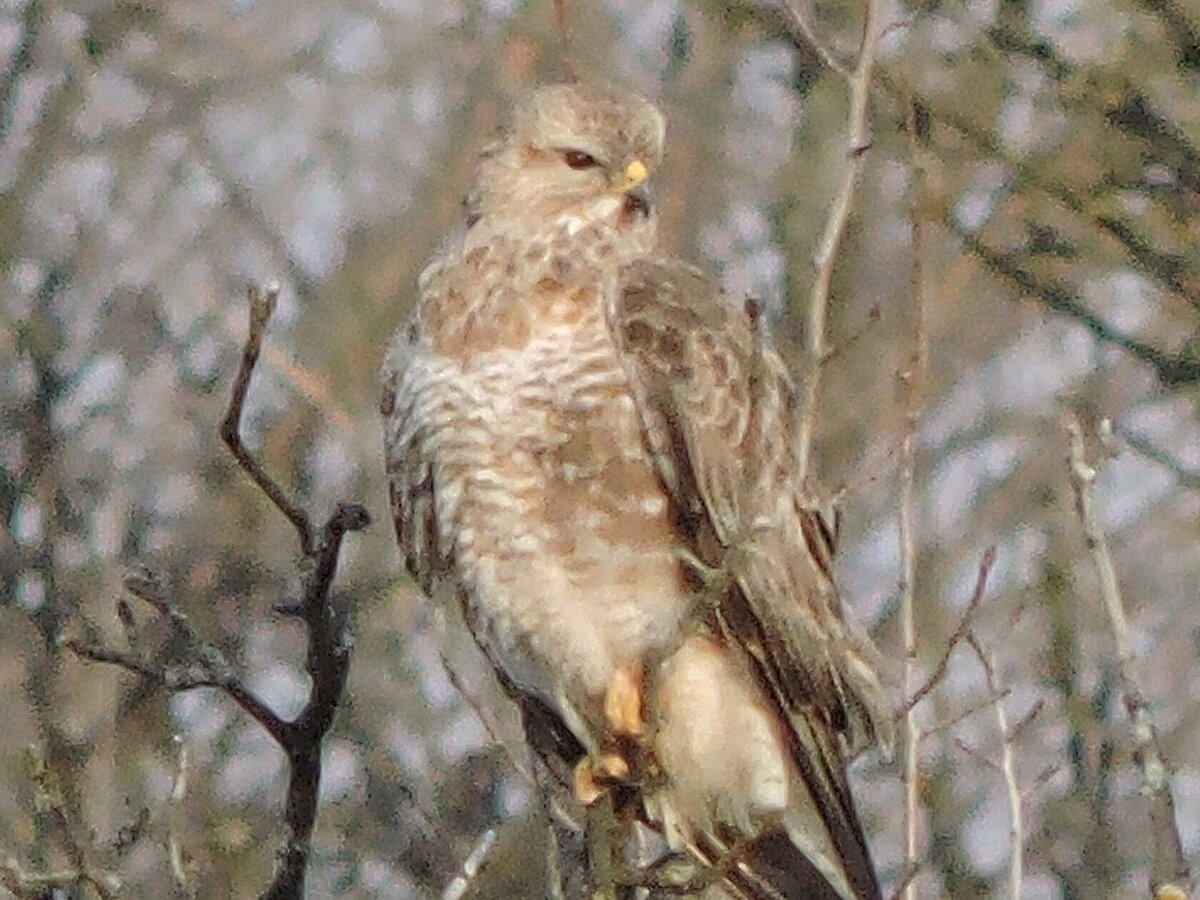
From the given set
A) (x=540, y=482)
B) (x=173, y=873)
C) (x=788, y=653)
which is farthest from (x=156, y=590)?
A: (x=788, y=653)

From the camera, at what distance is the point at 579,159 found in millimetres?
4332

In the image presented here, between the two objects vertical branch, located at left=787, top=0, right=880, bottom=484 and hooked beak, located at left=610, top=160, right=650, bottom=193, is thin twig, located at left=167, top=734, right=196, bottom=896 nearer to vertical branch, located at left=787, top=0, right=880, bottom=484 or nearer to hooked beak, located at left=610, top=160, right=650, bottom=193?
vertical branch, located at left=787, top=0, right=880, bottom=484

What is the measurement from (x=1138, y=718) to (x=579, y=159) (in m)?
1.64

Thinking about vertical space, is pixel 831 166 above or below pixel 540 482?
below

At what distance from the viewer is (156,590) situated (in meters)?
2.98

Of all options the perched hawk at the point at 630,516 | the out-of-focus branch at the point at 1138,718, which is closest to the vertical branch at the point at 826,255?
the perched hawk at the point at 630,516

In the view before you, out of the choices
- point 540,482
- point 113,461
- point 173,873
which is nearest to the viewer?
point 173,873

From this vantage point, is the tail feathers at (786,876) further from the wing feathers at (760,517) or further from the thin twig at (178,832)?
the thin twig at (178,832)

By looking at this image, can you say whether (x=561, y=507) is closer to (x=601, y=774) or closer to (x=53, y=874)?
(x=601, y=774)

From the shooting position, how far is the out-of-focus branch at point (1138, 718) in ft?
10.3

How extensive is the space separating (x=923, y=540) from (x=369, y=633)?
7.39 ft

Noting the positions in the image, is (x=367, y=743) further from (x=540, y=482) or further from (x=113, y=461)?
(x=540, y=482)

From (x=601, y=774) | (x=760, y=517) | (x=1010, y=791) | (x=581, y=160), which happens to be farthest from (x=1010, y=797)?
(x=581, y=160)

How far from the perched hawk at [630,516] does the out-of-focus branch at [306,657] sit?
767 mm
